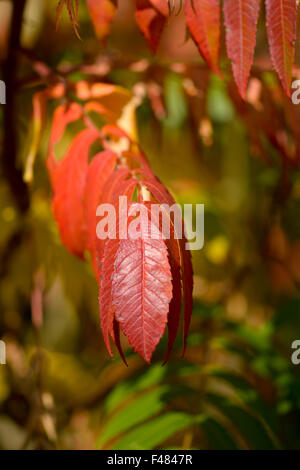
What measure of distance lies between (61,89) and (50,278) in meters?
0.34

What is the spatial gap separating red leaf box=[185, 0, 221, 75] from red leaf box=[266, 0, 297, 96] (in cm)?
5

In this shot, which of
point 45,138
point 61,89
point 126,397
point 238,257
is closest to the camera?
point 61,89

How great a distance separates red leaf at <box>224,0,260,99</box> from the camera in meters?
0.44

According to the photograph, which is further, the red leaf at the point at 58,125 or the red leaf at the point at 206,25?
the red leaf at the point at 58,125

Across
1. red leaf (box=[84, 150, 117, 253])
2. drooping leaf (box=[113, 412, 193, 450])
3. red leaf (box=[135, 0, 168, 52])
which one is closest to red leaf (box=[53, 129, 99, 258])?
red leaf (box=[84, 150, 117, 253])

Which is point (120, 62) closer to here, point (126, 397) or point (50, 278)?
point (50, 278)

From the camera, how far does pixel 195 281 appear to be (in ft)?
3.49

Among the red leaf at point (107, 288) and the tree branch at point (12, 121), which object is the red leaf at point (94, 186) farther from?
the tree branch at point (12, 121)

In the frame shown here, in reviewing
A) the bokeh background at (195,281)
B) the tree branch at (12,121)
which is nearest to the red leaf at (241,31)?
the bokeh background at (195,281)

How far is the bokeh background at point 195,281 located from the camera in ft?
2.30

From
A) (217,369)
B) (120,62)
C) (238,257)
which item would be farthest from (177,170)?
(217,369)

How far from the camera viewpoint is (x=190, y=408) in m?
0.70

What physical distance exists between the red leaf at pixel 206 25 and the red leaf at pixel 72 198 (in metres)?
0.16

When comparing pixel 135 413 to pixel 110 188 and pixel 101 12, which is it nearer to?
pixel 110 188
